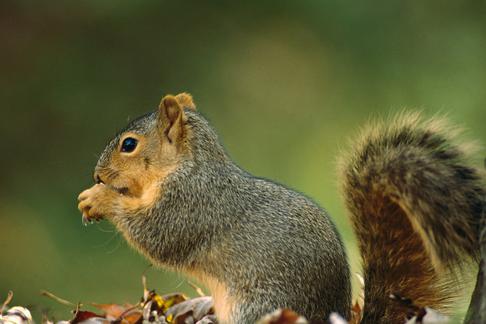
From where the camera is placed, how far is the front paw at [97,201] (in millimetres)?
2637

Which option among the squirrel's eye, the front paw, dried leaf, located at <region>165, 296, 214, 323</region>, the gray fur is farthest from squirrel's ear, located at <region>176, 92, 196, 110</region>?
dried leaf, located at <region>165, 296, 214, 323</region>

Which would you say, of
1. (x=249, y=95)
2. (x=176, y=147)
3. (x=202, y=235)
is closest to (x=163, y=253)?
(x=202, y=235)

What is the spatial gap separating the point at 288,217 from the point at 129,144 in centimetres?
59

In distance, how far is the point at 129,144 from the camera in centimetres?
262

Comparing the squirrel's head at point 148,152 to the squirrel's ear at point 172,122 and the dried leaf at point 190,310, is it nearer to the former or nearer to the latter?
the squirrel's ear at point 172,122

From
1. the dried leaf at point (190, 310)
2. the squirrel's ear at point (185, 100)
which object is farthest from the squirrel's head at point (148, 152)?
the dried leaf at point (190, 310)

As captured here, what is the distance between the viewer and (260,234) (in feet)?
7.66

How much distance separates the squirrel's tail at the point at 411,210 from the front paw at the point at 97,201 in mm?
783

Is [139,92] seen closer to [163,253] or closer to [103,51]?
[103,51]

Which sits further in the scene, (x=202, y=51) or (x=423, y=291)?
(x=202, y=51)

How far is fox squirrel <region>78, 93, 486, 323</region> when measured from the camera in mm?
2076

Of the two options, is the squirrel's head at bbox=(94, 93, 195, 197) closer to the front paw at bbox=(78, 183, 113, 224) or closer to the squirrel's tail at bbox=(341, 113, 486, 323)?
the front paw at bbox=(78, 183, 113, 224)

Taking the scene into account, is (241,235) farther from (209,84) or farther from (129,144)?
(209,84)

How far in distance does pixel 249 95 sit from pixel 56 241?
1.91 m
